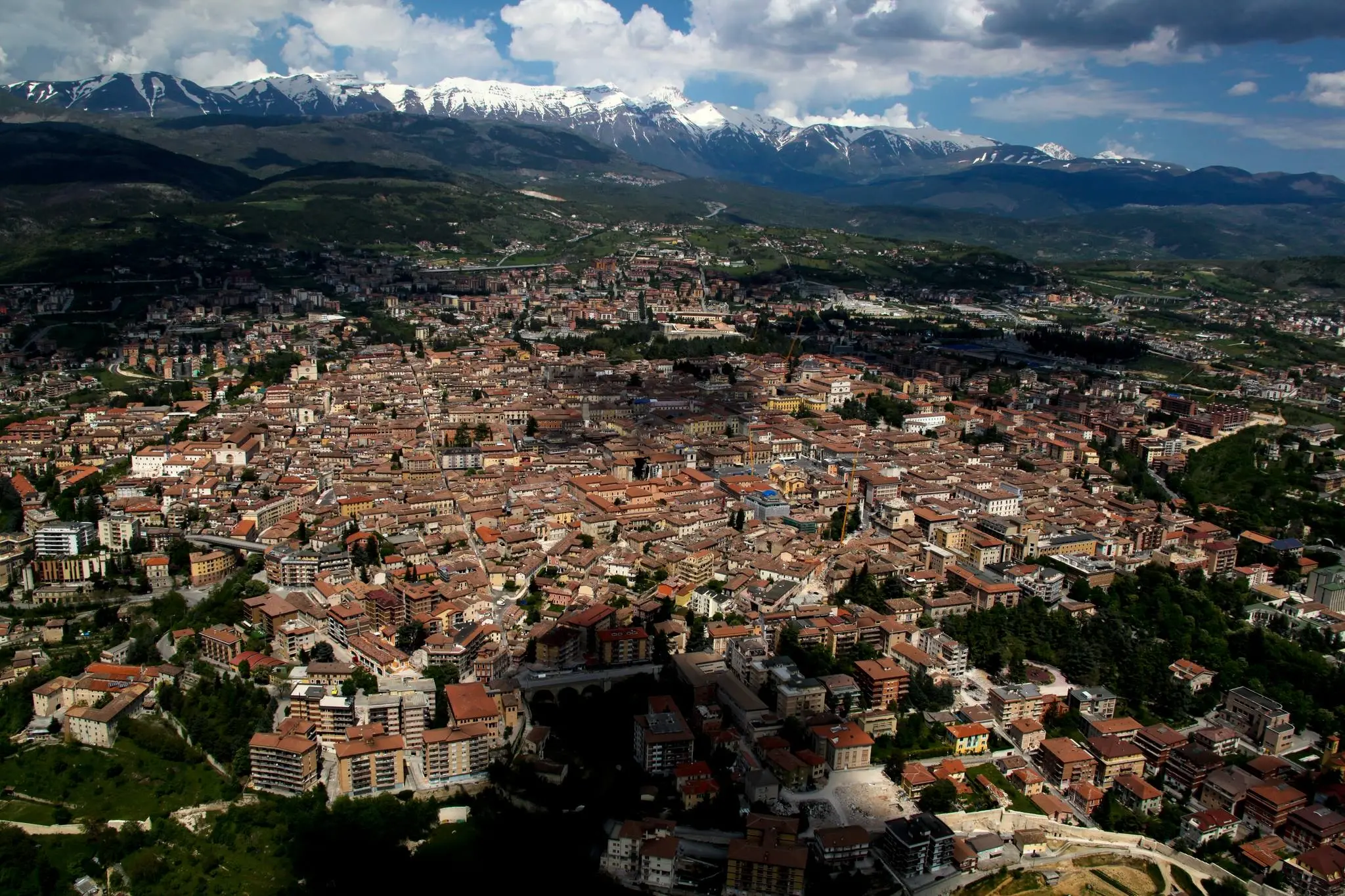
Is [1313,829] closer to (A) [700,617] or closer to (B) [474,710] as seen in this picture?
A: (A) [700,617]

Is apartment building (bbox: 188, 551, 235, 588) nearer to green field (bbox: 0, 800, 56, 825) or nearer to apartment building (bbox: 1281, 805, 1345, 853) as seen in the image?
green field (bbox: 0, 800, 56, 825)

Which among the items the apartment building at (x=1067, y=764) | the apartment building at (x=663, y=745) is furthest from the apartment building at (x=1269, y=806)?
the apartment building at (x=663, y=745)

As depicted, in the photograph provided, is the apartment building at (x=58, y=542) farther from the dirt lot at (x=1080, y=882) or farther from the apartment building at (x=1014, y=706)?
the dirt lot at (x=1080, y=882)

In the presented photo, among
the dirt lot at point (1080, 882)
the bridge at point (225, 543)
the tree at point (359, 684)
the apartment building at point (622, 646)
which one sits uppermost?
the bridge at point (225, 543)

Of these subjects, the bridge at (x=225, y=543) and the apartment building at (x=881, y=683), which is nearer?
the apartment building at (x=881, y=683)

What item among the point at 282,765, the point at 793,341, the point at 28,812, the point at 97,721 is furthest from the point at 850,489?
the point at 793,341

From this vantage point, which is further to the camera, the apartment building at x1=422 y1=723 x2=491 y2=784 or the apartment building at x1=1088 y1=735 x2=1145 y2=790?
the apartment building at x1=1088 y1=735 x2=1145 y2=790

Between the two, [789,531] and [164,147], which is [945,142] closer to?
[164,147]

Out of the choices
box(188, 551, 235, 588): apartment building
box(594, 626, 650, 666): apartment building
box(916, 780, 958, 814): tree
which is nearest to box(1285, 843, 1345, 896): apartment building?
box(916, 780, 958, 814): tree
